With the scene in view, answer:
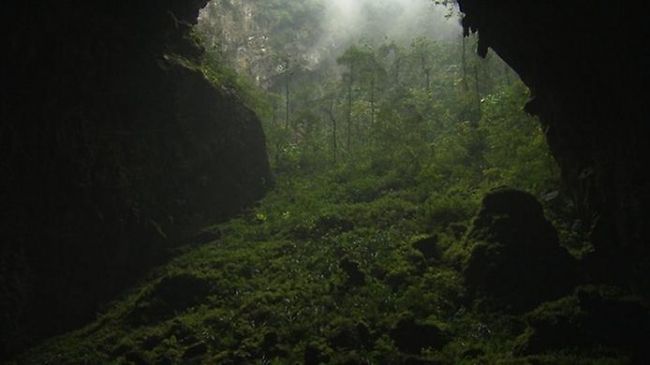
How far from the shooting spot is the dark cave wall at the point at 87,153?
1864 cm

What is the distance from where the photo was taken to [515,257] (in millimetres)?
17844

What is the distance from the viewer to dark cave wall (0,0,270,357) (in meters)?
18.6

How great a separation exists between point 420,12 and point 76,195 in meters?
66.7

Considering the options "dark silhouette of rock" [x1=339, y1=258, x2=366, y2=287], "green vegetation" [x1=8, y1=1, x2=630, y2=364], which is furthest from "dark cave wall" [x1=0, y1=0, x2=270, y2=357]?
"dark silhouette of rock" [x1=339, y1=258, x2=366, y2=287]

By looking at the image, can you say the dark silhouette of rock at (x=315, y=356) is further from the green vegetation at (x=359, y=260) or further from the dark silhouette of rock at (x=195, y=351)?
the dark silhouette of rock at (x=195, y=351)

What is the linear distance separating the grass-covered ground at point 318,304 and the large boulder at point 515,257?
765 millimetres

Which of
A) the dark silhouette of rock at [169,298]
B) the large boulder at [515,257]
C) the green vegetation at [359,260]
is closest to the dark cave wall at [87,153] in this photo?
the green vegetation at [359,260]

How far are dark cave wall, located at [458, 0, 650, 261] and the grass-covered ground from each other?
4125 mm

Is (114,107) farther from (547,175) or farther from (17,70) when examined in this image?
(547,175)

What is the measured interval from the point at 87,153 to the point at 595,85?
702 inches

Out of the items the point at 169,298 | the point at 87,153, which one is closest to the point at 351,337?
the point at 169,298

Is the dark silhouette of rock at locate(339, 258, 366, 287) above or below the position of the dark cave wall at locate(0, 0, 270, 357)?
below

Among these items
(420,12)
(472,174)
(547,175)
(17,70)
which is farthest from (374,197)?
(420,12)

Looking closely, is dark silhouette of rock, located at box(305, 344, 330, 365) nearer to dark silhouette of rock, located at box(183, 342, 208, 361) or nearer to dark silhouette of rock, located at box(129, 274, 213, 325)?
dark silhouette of rock, located at box(183, 342, 208, 361)
